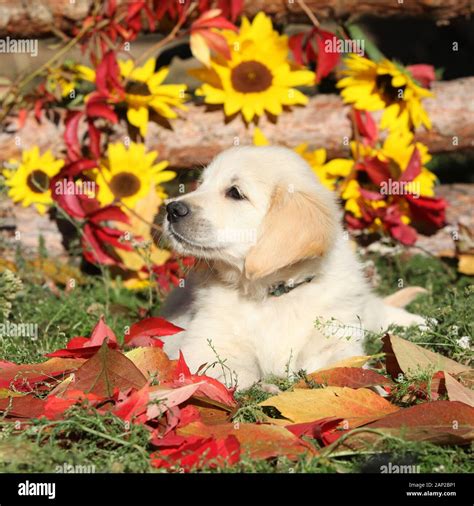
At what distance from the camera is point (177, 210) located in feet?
11.0

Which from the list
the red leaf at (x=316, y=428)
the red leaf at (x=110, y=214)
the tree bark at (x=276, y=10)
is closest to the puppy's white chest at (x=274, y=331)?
the red leaf at (x=316, y=428)

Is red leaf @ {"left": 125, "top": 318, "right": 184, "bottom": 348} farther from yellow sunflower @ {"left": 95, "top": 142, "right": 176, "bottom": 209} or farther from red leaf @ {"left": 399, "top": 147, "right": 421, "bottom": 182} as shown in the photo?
red leaf @ {"left": 399, "top": 147, "right": 421, "bottom": 182}

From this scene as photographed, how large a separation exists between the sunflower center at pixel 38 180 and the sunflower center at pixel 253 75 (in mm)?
1144

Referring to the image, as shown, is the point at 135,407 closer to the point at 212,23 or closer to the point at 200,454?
the point at 200,454

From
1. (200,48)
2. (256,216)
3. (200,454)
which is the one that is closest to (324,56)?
(200,48)

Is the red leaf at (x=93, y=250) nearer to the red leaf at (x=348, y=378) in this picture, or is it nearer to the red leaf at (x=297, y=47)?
the red leaf at (x=297, y=47)

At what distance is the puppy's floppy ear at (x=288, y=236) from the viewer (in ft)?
10.5

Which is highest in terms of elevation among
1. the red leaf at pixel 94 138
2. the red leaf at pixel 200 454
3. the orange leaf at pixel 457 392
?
the red leaf at pixel 94 138

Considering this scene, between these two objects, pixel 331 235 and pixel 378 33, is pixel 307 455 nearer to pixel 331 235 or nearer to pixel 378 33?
pixel 331 235

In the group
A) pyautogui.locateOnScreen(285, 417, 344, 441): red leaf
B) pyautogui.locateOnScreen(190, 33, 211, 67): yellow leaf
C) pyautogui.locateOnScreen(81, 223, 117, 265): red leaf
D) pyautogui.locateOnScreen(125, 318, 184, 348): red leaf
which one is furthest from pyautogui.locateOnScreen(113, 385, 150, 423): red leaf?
pyautogui.locateOnScreen(190, 33, 211, 67): yellow leaf

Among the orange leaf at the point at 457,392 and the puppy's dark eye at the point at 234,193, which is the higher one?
the puppy's dark eye at the point at 234,193

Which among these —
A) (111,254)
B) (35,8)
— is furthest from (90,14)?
(111,254)
